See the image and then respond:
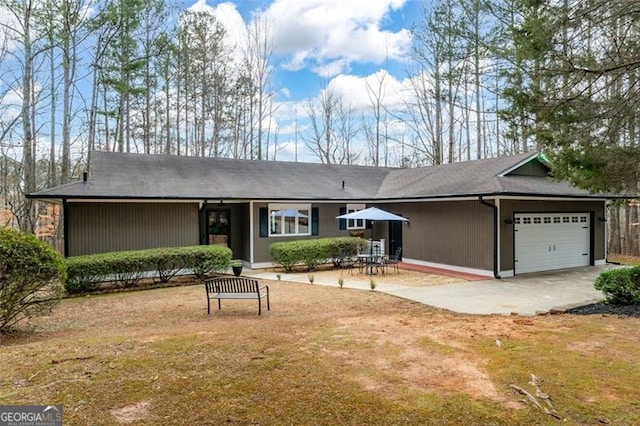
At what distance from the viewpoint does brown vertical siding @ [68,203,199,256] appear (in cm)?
1159

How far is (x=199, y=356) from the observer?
14.9ft

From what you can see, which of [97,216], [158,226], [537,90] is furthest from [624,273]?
[97,216]

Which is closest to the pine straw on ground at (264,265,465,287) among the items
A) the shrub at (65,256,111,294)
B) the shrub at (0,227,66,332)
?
the shrub at (65,256,111,294)

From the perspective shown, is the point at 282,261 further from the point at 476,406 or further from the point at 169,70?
the point at 169,70

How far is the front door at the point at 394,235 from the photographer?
1591 centimetres

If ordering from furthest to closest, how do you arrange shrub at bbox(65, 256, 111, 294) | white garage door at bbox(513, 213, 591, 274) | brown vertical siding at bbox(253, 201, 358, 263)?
1. brown vertical siding at bbox(253, 201, 358, 263)
2. white garage door at bbox(513, 213, 591, 274)
3. shrub at bbox(65, 256, 111, 294)

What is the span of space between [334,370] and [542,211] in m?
11.4

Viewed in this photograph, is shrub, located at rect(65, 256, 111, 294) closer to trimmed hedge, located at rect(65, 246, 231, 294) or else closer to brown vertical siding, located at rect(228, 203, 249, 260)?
trimmed hedge, located at rect(65, 246, 231, 294)

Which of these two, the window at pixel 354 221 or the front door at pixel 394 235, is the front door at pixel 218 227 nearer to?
the window at pixel 354 221

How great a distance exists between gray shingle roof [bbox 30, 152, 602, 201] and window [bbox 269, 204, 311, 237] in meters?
0.57

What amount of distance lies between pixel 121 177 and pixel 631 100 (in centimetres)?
1339

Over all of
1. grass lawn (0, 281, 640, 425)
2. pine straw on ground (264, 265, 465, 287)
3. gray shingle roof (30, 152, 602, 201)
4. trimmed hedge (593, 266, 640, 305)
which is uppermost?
gray shingle roof (30, 152, 602, 201)

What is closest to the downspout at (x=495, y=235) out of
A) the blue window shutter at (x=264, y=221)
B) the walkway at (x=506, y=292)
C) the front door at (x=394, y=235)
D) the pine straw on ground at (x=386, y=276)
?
the walkway at (x=506, y=292)

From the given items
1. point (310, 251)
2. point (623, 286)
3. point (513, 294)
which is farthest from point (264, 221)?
point (623, 286)
